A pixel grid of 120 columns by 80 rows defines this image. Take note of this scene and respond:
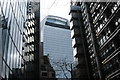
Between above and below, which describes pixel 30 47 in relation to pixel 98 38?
below

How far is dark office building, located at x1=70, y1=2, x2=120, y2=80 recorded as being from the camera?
32.3 meters

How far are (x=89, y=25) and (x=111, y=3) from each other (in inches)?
500

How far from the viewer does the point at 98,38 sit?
134ft

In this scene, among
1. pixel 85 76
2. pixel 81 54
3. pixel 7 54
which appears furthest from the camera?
pixel 81 54

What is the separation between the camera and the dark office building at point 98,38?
32.3 m

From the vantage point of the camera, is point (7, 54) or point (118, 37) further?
point (118, 37)

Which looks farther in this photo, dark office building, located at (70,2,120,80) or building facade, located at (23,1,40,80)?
dark office building, located at (70,2,120,80)

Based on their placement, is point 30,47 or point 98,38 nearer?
point 30,47

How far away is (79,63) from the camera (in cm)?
4700

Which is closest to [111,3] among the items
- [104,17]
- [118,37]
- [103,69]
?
[104,17]

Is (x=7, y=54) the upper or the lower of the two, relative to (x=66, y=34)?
lower

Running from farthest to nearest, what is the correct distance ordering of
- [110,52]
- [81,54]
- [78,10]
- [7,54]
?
[78,10] < [81,54] < [110,52] < [7,54]

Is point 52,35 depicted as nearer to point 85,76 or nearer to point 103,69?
point 85,76

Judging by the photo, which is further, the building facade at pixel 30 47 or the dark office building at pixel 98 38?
the dark office building at pixel 98 38
